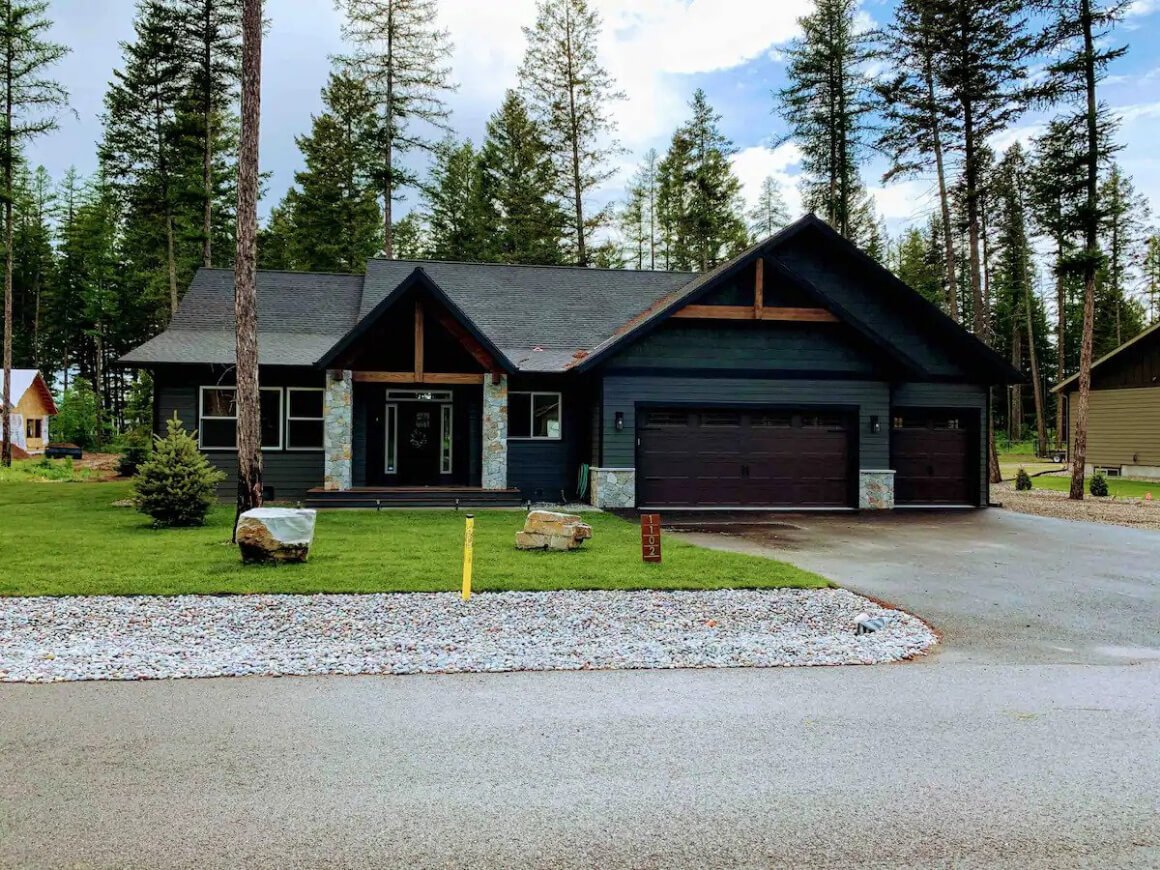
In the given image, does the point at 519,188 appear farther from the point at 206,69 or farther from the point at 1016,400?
the point at 1016,400

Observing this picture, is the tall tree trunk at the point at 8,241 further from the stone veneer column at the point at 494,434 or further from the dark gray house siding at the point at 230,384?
the stone veneer column at the point at 494,434

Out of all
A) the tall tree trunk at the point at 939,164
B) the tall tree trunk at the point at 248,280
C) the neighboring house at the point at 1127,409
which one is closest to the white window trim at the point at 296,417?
the tall tree trunk at the point at 248,280

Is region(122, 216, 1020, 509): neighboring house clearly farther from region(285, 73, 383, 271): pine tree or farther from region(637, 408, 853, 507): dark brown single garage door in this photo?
region(285, 73, 383, 271): pine tree

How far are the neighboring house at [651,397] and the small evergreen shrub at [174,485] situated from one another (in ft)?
9.59

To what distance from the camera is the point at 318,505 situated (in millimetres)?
15406

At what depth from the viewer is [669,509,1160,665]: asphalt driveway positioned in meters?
6.48

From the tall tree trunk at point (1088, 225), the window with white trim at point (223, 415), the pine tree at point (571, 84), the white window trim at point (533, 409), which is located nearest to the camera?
the window with white trim at point (223, 415)

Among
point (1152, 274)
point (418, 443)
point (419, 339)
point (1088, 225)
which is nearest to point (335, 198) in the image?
point (418, 443)

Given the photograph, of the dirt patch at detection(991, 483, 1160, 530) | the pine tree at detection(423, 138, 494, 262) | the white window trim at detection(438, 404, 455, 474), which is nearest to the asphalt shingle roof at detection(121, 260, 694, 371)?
the white window trim at detection(438, 404, 455, 474)

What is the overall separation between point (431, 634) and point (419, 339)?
10604 mm

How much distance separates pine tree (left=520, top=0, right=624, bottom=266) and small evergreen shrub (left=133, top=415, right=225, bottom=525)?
2201cm

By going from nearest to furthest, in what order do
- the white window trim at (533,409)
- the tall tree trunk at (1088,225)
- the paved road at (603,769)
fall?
the paved road at (603,769), the white window trim at (533,409), the tall tree trunk at (1088,225)

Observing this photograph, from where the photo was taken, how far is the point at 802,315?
16.9 m

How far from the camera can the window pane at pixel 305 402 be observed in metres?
17.2
